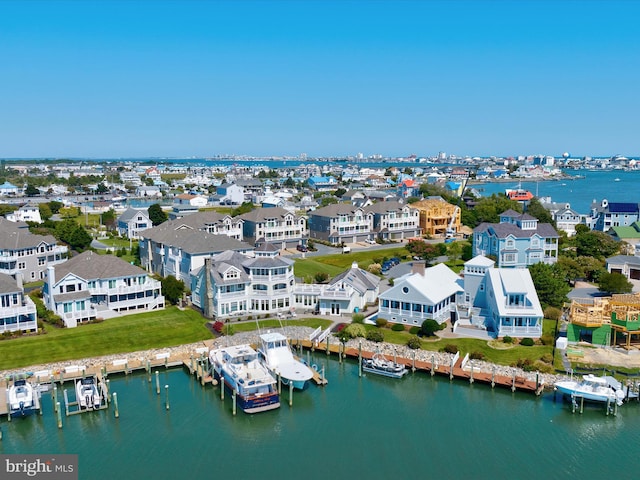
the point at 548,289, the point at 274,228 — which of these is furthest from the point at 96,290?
the point at 548,289

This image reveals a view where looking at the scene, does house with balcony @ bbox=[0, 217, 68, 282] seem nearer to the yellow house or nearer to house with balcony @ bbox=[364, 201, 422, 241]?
house with balcony @ bbox=[364, 201, 422, 241]

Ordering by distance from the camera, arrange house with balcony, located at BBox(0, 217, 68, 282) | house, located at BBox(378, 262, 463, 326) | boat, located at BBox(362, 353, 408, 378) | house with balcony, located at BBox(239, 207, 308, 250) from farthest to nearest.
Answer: house with balcony, located at BBox(239, 207, 308, 250) < house with balcony, located at BBox(0, 217, 68, 282) < house, located at BBox(378, 262, 463, 326) < boat, located at BBox(362, 353, 408, 378)

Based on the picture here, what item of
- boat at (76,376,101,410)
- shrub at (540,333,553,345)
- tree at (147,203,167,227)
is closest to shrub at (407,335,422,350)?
shrub at (540,333,553,345)

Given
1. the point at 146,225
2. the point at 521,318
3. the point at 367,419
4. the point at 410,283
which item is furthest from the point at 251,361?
the point at 146,225

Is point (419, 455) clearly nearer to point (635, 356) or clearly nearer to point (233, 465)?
point (233, 465)
